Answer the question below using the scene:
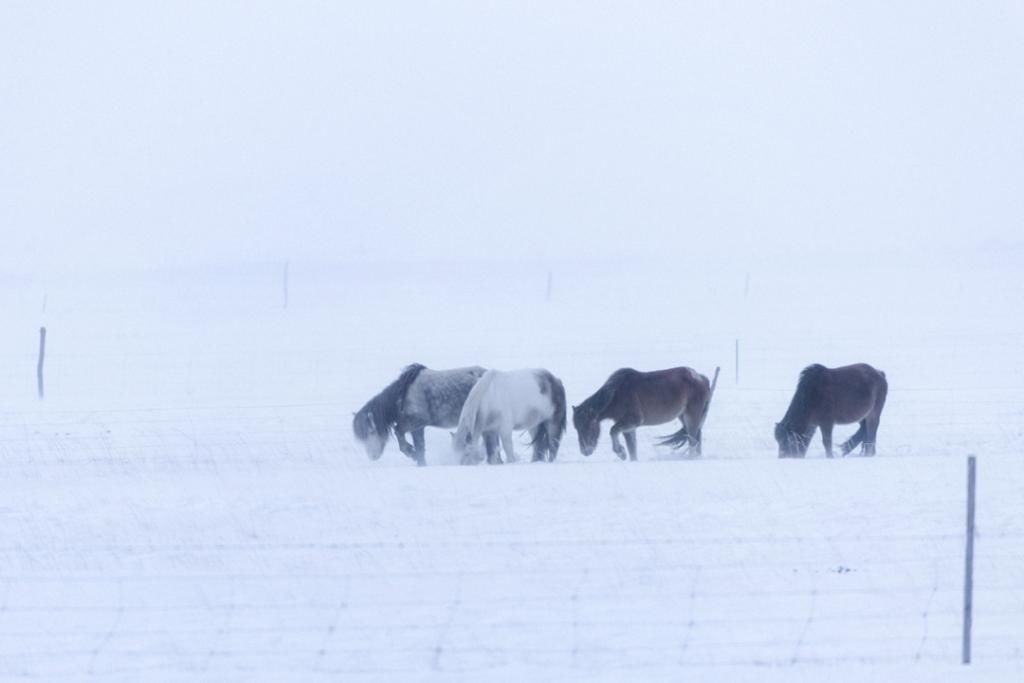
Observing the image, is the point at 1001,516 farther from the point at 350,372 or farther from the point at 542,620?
the point at 350,372

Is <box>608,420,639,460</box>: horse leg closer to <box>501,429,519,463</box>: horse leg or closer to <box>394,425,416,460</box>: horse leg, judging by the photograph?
<box>501,429,519,463</box>: horse leg

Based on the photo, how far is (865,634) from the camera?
6.47 metres

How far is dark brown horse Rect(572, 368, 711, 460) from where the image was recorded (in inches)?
528

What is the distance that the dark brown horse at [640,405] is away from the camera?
44.0 ft

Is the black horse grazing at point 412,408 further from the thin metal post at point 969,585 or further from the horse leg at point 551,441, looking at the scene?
the thin metal post at point 969,585

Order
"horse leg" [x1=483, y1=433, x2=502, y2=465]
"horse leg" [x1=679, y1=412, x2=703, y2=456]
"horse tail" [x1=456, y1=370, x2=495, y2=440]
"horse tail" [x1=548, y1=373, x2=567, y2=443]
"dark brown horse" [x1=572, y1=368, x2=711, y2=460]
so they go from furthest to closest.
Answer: "horse leg" [x1=679, y1=412, x2=703, y2=456]
"horse tail" [x1=548, y1=373, x2=567, y2=443]
"dark brown horse" [x1=572, y1=368, x2=711, y2=460]
"horse leg" [x1=483, y1=433, x2=502, y2=465]
"horse tail" [x1=456, y1=370, x2=495, y2=440]

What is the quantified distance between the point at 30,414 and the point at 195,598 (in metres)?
10.4

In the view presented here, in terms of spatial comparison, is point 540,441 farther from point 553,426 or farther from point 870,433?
point 870,433

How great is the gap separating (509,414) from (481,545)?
5025 mm

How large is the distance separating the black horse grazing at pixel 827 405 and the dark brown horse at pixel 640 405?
100 centimetres

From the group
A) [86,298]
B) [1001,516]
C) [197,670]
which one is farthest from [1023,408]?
[86,298]

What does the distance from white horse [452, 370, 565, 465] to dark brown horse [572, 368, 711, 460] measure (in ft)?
1.02

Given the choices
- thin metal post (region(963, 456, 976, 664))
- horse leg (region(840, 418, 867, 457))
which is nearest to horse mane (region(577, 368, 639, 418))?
horse leg (region(840, 418, 867, 457))

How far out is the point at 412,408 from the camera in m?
13.5
